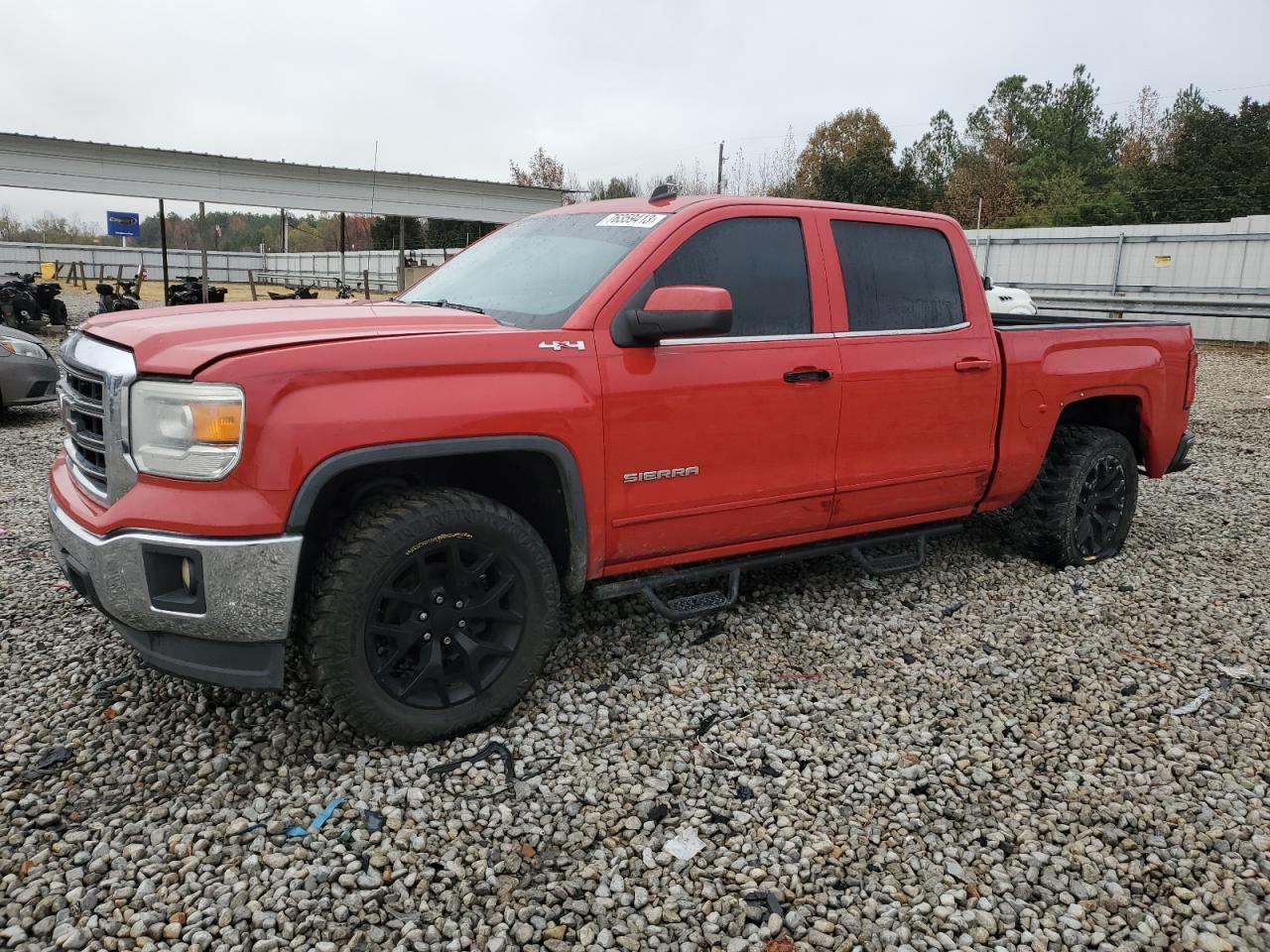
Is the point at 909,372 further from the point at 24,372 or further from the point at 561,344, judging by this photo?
the point at 24,372

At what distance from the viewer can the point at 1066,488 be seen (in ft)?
16.0

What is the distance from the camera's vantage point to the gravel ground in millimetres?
2354

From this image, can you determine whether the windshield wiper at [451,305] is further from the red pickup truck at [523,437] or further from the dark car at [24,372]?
the dark car at [24,372]

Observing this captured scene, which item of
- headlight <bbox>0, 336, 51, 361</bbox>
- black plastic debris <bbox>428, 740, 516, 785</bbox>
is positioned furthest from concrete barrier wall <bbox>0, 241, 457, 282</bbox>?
black plastic debris <bbox>428, 740, 516, 785</bbox>

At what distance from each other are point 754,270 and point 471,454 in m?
1.47

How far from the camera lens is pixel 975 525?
5867 mm

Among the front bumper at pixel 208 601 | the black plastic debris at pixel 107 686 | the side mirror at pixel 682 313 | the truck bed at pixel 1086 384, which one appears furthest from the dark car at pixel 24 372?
the truck bed at pixel 1086 384

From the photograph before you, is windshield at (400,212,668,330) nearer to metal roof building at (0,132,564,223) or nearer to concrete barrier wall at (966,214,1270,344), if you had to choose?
concrete barrier wall at (966,214,1270,344)

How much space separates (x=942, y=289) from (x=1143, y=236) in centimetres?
1868

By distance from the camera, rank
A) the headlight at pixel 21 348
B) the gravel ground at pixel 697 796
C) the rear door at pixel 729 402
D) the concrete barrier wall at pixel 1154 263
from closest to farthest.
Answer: the gravel ground at pixel 697 796, the rear door at pixel 729 402, the headlight at pixel 21 348, the concrete barrier wall at pixel 1154 263

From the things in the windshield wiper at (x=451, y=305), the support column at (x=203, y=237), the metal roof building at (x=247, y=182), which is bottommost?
the windshield wiper at (x=451, y=305)

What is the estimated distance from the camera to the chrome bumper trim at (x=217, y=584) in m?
2.59

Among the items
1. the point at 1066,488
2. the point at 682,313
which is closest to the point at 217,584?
the point at 682,313

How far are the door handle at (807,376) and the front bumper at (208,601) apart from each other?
Answer: 2.00m
